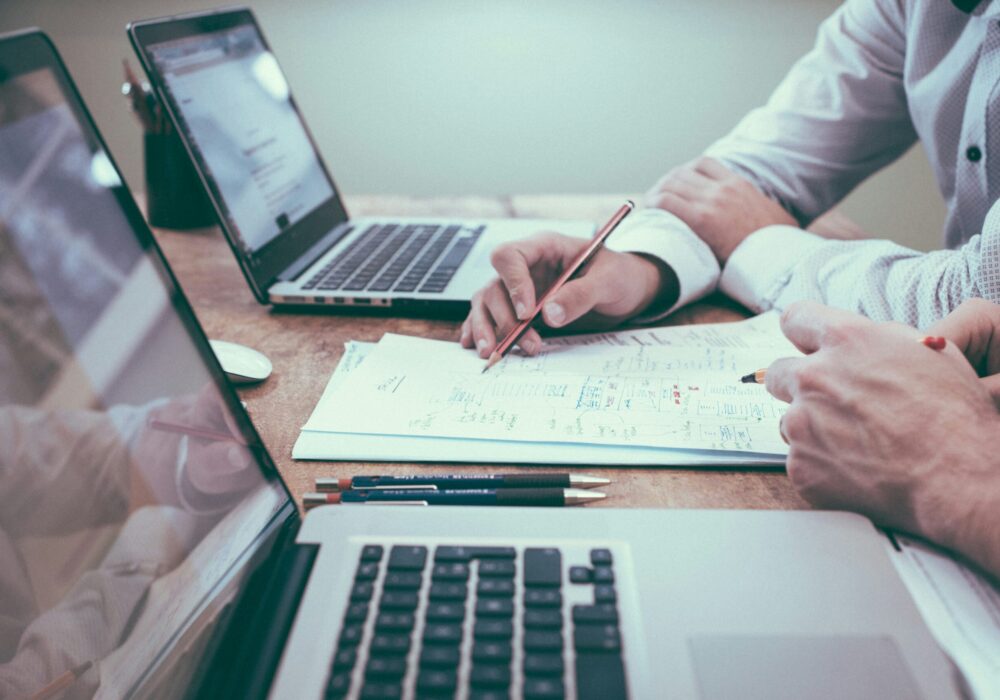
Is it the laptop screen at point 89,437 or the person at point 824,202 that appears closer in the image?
the laptop screen at point 89,437

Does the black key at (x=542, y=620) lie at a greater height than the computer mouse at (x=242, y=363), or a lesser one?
lesser

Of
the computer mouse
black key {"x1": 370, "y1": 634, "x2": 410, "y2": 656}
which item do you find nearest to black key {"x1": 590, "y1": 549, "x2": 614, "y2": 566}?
black key {"x1": 370, "y1": 634, "x2": 410, "y2": 656}

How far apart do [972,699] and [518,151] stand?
173 centimetres

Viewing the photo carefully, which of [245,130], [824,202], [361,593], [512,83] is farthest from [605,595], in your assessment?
[512,83]

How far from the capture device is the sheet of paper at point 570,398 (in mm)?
532

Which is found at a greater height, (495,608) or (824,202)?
(495,608)

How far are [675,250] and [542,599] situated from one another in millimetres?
529

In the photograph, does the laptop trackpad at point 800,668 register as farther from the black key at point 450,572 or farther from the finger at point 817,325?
the finger at point 817,325

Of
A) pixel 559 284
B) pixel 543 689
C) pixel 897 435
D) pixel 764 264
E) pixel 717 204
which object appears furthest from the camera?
pixel 717 204

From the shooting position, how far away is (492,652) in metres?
0.32

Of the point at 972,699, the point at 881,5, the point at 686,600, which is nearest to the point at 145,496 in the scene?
the point at 686,600

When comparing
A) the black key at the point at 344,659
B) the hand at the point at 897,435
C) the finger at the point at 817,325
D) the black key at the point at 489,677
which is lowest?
the hand at the point at 897,435

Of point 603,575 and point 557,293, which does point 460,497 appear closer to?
point 603,575

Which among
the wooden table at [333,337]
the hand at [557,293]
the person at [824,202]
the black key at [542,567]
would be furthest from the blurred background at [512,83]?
the black key at [542,567]
